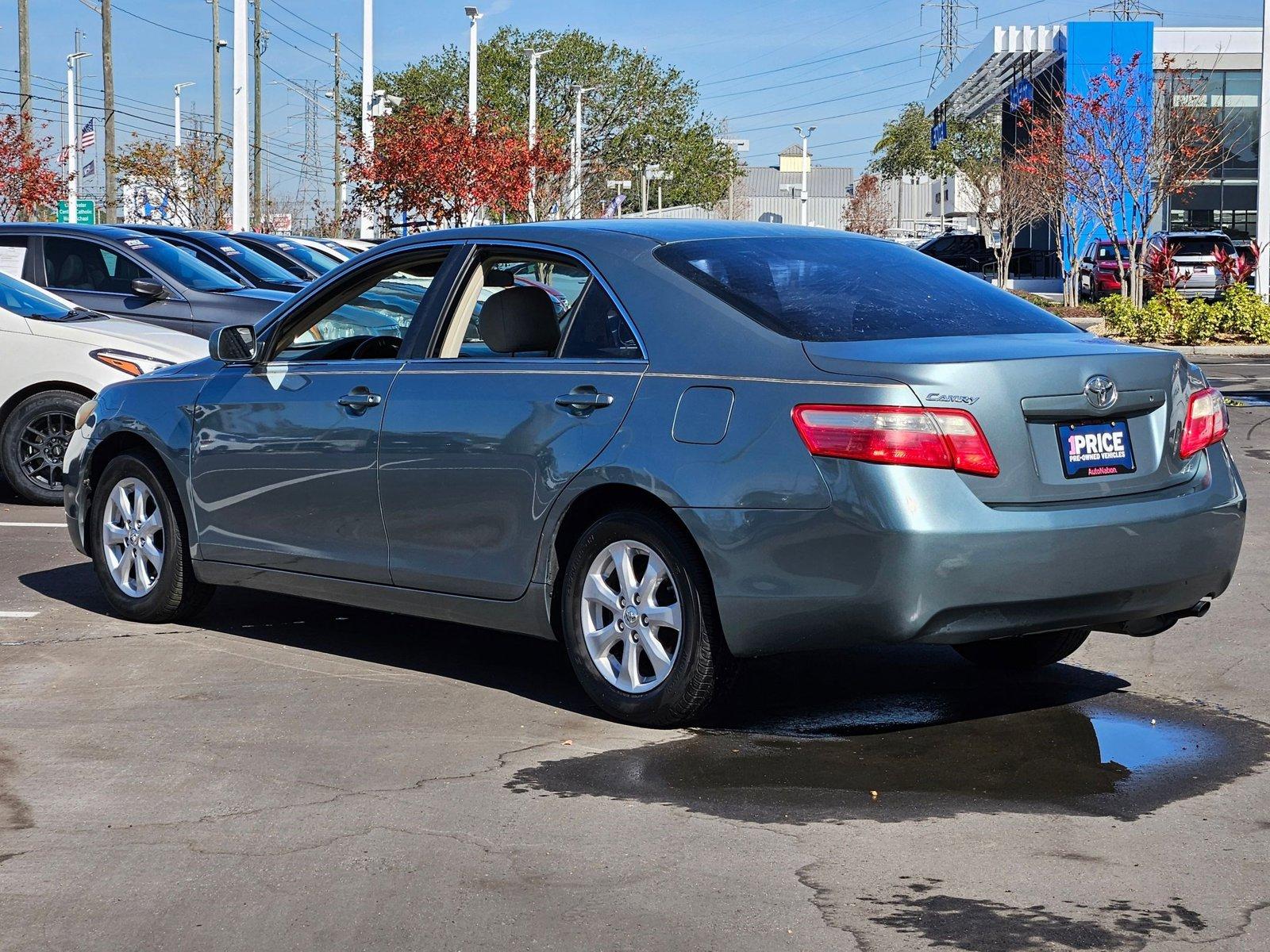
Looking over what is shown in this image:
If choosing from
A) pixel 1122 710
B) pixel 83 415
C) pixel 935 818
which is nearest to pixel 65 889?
pixel 935 818

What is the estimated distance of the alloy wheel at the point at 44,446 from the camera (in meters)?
11.1

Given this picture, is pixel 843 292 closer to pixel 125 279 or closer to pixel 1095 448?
pixel 1095 448

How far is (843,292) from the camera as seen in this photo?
5637mm

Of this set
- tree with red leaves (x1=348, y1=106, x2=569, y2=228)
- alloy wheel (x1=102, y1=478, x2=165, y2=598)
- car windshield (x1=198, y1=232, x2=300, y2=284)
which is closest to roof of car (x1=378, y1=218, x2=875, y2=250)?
alloy wheel (x1=102, y1=478, x2=165, y2=598)

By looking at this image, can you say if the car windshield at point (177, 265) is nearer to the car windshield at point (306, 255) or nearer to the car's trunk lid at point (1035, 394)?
the car windshield at point (306, 255)

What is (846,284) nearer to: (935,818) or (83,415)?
(935,818)

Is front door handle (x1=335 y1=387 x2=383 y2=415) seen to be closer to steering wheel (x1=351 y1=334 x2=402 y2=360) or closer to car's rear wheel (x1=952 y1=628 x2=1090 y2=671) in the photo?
steering wheel (x1=351 y1=334 x2=402 y2=360)

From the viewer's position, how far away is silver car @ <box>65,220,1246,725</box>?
4.97 metres

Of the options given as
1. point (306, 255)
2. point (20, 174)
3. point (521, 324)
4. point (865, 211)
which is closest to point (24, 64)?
point (20, 174)

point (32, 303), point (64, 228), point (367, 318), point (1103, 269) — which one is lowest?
point (367, 318)

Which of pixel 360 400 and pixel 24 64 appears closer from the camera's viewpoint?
pixel 360 400

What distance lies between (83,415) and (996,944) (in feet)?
17.5

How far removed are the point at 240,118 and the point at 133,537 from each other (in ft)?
68.6

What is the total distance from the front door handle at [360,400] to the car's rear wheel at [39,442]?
5.20 metres
